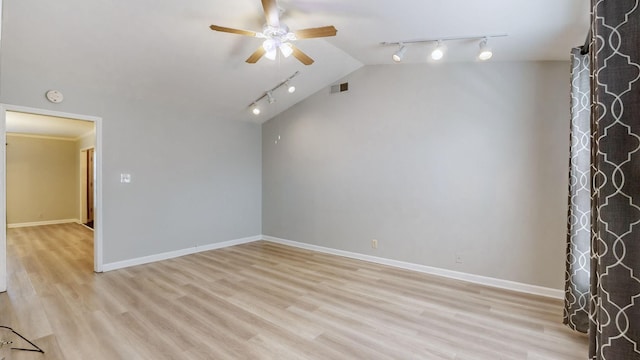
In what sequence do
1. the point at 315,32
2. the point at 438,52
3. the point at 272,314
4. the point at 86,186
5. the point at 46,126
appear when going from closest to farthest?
the point at 315,32 < the point at 272,314 < the point at 438,52 < the point at 46,126 < the point at 86,186

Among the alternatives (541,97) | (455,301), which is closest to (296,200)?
(455,301)

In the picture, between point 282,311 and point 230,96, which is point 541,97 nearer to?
point 282,311

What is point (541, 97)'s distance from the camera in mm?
3260

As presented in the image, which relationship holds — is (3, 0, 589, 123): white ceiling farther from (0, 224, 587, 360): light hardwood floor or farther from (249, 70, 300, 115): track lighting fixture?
(0, 224, 587, 360): light hardwood floor

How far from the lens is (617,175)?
1245 millimetres

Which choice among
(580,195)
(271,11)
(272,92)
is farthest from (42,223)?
(580,195)

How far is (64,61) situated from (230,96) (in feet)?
6.81

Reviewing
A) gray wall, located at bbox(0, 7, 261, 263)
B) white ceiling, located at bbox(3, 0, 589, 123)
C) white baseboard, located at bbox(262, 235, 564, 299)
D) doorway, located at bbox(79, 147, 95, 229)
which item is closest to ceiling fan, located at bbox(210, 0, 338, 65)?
white ceiling, located at bbox(3, 0, 589, 123)

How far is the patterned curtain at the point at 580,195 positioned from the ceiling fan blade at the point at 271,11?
260cm

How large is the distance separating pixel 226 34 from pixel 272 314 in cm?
311

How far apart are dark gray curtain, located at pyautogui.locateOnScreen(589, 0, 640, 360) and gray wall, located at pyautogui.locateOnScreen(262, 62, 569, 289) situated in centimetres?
231

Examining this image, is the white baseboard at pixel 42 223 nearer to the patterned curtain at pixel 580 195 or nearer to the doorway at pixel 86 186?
the doorway at pixel 86 186

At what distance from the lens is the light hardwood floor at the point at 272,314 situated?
7.39ft

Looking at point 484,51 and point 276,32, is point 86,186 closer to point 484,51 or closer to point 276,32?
point 276,32
